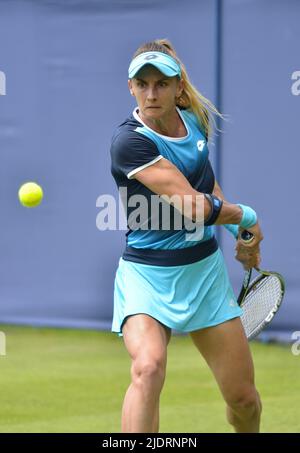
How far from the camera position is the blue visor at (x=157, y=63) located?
3.69 m

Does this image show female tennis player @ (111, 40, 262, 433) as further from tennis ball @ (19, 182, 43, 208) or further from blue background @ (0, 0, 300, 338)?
blue background @ (0, 0, 300, 338)

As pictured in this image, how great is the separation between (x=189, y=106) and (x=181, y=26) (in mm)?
3098

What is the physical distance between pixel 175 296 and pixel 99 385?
2118mm

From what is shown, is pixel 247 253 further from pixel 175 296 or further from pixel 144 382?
pixel 144 382

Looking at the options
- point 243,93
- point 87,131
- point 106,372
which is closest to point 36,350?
point 106,372

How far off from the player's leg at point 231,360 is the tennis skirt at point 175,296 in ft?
0.13

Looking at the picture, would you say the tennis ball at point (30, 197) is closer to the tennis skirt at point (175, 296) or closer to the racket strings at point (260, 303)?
the racket strings at point (260, 303)

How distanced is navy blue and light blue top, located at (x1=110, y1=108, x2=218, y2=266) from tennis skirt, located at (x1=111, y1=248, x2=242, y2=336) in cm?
4

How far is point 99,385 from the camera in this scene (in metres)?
5.79

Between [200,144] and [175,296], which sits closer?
[175,296]

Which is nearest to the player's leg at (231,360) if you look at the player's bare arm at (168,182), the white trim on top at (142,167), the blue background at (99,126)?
the player's bare arm at (168,182)

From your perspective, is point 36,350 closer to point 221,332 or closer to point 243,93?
point 243,93

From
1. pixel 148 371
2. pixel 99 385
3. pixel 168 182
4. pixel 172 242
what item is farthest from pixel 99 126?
pixel 148 371

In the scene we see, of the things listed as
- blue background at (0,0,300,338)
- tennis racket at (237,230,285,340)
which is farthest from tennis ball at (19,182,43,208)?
tennis racket at (237,230,285,340)
